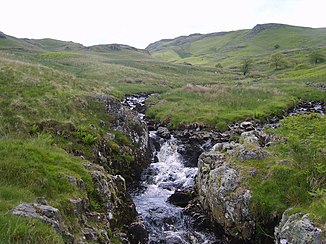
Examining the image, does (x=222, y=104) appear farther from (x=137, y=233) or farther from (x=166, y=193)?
(x=137, y=233)

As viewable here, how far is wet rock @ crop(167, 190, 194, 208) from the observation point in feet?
70.2

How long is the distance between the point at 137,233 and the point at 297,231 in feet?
25.7

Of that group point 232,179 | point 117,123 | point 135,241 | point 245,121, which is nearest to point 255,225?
point 232,179

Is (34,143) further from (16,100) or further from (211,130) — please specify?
(211,130)

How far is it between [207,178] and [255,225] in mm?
4992

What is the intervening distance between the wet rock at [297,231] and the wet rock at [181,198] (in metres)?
7.95

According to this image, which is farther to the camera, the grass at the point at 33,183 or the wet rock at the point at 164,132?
the wet rock at the point at 164,132

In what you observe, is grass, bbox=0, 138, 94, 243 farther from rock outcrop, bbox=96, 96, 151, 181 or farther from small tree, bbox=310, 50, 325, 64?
small tree, bbox=310, 50, 325, 64

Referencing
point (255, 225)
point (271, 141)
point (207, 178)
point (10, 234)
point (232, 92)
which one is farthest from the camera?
point (232, 92)

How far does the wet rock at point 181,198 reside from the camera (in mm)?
21405

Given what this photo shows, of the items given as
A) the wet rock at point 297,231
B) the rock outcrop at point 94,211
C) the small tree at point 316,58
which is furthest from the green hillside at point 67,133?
the small tree at point 316,58

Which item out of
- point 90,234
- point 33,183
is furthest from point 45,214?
point 33,183

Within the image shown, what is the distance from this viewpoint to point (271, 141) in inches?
925

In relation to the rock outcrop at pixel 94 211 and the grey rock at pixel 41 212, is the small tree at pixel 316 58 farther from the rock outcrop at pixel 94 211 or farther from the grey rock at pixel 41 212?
the grey rock at pixel 41 212
